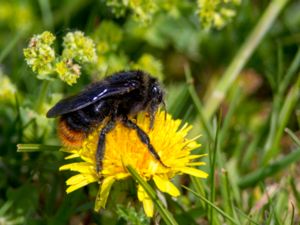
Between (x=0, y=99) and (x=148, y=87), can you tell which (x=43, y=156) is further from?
(x=148, y=87)

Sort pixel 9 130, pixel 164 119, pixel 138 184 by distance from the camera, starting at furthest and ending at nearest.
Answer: pixel 9 130 → pixel 164 119 → pixel 138 184

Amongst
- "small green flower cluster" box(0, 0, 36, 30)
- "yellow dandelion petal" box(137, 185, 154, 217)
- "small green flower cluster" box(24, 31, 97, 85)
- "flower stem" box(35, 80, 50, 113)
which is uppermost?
"small green flower cluster" box(0, 0, 36, 30)

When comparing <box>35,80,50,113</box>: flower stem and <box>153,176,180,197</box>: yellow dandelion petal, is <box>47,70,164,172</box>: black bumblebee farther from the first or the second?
<box>35,80,50,113</box>: flower stem

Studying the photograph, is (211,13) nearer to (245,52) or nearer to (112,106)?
(245,52)

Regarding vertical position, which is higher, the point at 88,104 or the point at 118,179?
the point at 88,104

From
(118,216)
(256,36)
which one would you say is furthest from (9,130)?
(256,36)

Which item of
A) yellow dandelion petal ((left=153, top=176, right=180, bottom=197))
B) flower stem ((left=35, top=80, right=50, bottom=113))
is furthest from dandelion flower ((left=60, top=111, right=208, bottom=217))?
flower stem ((left=35, top=80, right=50, bottom=113))
